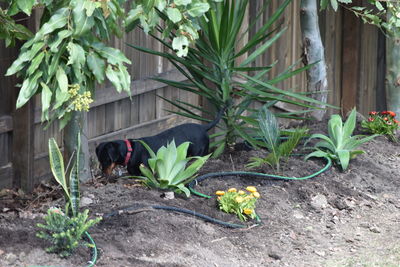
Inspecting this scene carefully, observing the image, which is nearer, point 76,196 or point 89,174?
point 76,196

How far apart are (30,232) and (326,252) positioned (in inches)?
67.6

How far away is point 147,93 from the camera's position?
23.8 feet

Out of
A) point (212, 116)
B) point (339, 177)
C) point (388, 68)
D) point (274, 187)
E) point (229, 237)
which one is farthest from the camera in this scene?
point (388, 68)

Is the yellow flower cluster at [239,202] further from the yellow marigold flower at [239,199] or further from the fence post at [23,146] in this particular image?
the fence post at [23,146]

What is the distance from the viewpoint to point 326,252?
445 centimetres

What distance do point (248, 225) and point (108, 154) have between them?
1435 mm

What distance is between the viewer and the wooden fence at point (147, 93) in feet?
18.6

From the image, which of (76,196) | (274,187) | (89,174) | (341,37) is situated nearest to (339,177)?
(274,187)

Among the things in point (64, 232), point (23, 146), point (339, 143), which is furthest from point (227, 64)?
point (64, 232)

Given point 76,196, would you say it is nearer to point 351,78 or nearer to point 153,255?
point 153,255

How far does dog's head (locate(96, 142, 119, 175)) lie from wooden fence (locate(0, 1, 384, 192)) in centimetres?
54

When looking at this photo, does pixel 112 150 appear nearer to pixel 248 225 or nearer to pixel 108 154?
pixel 108 154

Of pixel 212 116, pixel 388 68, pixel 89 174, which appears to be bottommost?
pixel 89 174

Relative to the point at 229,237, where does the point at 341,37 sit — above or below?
above
